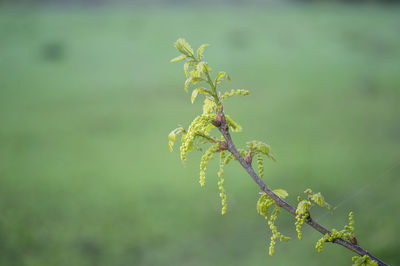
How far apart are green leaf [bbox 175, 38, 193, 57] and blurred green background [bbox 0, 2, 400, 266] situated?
166 cm

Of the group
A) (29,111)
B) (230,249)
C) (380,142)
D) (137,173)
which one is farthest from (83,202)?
(380,142)

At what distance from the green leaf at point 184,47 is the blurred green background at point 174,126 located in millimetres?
1662

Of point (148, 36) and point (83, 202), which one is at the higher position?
point (148, 36)

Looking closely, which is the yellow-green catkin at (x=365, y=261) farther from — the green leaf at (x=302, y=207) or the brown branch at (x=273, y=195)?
the green leaf at (x=302, y=207)

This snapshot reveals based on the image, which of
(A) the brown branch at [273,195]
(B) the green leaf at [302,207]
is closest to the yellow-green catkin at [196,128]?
(A) the brown branch at [273,195]

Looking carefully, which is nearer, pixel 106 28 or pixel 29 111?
pixel 29 111

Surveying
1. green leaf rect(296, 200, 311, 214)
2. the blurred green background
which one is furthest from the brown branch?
the blurred green background

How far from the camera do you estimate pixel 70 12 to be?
5.05m

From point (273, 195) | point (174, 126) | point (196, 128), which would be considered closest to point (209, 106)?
point (196, 128)

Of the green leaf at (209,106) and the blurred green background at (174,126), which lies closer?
the green leaf at (209,106)

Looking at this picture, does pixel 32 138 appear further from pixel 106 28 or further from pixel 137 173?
pixel 106 28

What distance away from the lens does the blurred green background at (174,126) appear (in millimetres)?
2480

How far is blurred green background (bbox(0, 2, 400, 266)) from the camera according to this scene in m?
2.48

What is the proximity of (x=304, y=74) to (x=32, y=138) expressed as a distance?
2.60 meters
